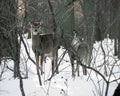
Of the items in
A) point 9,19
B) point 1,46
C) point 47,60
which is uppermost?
point 9,19

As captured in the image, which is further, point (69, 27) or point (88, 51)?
point (69, 27)

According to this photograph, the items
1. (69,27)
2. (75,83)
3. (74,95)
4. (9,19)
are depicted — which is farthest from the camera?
(69,27)

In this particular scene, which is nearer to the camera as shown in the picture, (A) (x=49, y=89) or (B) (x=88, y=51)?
(A) (x=49, y=89)

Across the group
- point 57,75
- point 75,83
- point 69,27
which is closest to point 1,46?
point 57,75

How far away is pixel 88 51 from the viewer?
35.1 feet

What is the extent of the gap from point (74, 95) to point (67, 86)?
47 centimetres

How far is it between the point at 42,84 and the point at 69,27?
9.18 metres

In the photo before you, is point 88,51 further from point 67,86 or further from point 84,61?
point 67,86

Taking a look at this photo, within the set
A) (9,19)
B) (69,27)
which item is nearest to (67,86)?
(9,19)

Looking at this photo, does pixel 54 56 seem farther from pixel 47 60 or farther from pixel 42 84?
pixel 42 84

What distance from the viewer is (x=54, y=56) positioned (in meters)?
11.3

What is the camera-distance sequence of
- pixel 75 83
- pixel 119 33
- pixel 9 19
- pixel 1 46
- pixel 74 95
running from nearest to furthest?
pixel 9 19 < pixel 74 95 < pixel 75 83 < pixel 1 46 < pixel 119 33

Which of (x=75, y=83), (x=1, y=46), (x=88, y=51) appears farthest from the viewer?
(x=88, y=51)

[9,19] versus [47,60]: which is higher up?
[9,19]
